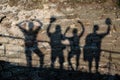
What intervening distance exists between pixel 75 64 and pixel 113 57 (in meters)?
0.58

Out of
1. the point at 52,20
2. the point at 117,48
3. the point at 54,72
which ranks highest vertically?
the point at 52,20

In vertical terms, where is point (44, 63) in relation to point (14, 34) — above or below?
below

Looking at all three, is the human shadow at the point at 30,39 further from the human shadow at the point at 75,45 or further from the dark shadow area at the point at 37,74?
the human shadow at the point at 75,45

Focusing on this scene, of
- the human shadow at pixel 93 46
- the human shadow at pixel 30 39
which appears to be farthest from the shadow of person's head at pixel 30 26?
the human shadow at pixel 93 46

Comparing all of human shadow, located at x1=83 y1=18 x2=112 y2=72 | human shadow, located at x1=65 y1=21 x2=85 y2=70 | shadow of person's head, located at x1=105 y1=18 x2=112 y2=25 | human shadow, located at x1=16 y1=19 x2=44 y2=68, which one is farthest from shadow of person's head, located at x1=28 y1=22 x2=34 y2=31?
shadow of person's head, located at x1=105 y1=18 x2=112 y2=25

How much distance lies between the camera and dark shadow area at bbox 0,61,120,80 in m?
4.15

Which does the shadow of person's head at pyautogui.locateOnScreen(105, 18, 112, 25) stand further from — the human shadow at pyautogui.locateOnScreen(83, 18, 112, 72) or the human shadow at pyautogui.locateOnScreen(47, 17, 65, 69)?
the human shadow at pyautogui.locateOnScreen(47, 17, 65, 69)

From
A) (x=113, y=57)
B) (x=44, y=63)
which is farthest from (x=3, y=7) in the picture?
(x=113, y=57)

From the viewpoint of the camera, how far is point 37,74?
13.8 ft

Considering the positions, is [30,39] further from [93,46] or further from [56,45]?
[93,46]

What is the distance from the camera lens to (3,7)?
14.0ft

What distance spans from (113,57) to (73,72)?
651mm

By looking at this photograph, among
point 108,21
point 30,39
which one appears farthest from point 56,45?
point 108,21

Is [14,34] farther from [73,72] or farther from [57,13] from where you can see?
[73,72]
